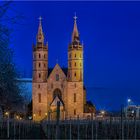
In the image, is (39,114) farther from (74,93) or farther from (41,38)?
(41,38)

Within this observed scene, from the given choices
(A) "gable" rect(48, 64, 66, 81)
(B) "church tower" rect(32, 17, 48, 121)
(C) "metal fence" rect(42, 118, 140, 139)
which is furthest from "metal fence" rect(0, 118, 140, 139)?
(A) "gable" rect(48, 64, 66, 81)

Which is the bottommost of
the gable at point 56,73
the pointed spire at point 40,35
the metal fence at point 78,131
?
the metal fence at point 78,131

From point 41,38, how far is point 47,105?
15.0 m

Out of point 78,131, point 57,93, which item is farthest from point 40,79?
point 78,131

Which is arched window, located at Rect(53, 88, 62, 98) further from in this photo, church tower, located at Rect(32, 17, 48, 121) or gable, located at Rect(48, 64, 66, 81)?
gable, located at Rect(48, 64, 66, 81)

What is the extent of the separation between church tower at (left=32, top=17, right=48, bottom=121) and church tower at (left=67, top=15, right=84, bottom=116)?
15.3ft

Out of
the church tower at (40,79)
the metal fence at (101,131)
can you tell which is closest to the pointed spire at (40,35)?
the church tower at (40,79)

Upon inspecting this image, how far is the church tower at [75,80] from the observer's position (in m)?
104

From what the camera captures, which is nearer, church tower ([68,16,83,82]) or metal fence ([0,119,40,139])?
metal fence ([0,119,40,139])

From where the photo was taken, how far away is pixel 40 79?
347 ft

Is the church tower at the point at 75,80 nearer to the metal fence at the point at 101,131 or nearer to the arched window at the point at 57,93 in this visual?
the arched window at the point at 57,93

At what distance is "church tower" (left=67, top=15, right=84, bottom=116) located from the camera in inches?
4092

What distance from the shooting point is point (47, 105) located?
10425 centimetres

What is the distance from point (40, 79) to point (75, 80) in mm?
6837
